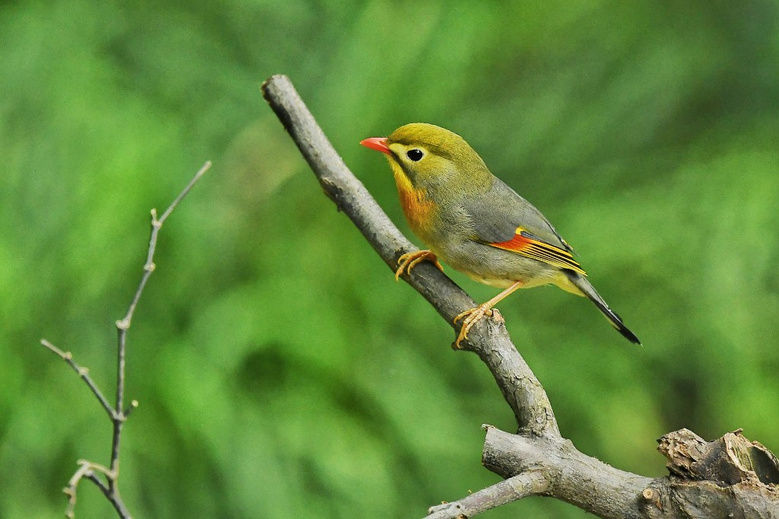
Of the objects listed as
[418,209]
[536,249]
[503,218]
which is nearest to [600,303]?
[536,249]

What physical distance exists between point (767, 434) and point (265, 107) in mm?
1979

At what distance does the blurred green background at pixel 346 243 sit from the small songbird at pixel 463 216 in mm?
859

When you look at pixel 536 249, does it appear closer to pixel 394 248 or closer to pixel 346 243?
pixel 394 248

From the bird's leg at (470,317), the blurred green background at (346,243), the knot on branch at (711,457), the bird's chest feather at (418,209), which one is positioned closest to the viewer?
the knot on branch at (711,457)

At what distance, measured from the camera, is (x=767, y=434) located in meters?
2.80

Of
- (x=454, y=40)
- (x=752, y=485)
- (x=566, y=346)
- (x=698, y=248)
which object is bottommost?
(x=752, y=485)

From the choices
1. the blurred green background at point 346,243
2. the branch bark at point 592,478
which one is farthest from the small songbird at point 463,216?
the blurred green background at point 346,243

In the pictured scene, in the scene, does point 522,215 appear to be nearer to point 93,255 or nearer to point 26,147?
point 93,255

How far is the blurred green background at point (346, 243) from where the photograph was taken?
104 inches

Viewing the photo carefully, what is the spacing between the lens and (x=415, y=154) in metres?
1.93

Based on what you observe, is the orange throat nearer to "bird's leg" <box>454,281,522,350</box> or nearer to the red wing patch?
the red wing patch

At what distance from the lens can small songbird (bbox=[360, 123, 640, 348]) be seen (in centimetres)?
192

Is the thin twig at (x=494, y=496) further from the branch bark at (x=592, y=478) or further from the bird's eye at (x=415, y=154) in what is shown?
the bird's eye at (x=415, y=154)

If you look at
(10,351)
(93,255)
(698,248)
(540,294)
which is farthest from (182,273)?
(698,248)
